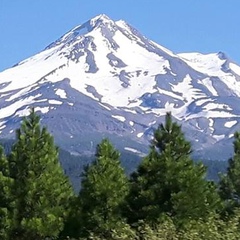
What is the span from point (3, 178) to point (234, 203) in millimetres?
14568

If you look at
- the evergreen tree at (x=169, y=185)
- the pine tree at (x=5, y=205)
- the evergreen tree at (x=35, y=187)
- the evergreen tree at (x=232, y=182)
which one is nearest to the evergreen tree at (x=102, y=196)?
the evergreen tree at (x=169, y=185)

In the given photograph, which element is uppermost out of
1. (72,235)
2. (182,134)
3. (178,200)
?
(182,134)

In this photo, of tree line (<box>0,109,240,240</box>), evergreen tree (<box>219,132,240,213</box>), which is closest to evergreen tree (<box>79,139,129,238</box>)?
tree line (<box>0,109,240,240</box>)

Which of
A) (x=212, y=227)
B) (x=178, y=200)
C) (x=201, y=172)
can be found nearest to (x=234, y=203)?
(x=201, y=172)

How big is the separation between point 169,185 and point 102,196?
3.70 meters

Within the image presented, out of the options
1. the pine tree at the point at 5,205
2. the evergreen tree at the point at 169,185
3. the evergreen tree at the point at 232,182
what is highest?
the evergreen tree at the point at 232,182

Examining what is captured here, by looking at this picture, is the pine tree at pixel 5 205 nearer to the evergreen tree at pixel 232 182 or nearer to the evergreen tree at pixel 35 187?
the evergreen tree at pixel 35 187

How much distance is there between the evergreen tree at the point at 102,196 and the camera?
1726 inches

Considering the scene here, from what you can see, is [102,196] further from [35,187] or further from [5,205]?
[5,205]

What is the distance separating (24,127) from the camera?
47.5 meters

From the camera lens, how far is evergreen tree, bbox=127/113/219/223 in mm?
42781

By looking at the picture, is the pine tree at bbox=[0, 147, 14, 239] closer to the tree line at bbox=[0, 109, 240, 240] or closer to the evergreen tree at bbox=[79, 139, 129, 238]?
the tree line at bbox=[0, 109, 240, 240]

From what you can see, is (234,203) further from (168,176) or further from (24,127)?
(24,127)

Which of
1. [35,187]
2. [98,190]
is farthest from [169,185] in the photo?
[35,187]
